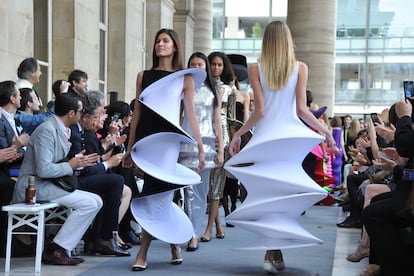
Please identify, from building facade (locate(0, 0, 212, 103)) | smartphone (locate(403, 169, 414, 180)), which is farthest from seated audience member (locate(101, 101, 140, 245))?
smartphone (locate(403, 169, 414, 180))

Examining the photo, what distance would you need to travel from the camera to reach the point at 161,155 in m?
5.93

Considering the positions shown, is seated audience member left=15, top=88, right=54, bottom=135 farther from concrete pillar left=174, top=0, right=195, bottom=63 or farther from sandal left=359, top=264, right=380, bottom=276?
concrete pillar left=174, top=0, right=195, bottom=63

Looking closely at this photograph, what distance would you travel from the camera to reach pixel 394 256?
201 inches

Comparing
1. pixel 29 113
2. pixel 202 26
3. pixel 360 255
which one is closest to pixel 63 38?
pixel 29 113

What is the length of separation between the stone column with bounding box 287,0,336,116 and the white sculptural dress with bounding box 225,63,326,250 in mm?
13948

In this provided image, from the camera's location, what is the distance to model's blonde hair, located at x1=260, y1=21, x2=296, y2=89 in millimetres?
5621

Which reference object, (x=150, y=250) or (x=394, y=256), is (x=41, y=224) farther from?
(x=394, y=256)

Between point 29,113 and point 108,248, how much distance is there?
1748 mm

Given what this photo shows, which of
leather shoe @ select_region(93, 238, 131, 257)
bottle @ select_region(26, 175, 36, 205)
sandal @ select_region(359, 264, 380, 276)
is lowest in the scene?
leather shoe @ select_region(93, 238, 131, 257)

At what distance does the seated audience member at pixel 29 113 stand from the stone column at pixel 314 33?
41.5 ft

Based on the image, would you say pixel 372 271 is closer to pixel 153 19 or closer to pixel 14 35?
pixel 14 35

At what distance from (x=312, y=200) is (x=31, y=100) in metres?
3.32

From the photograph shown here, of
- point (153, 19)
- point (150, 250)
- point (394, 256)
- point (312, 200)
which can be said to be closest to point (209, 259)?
point (150, 250)

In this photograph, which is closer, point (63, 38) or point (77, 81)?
point (77, 81)
